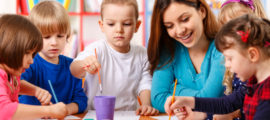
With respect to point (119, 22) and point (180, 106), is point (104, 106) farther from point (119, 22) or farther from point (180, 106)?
point (119, 22)

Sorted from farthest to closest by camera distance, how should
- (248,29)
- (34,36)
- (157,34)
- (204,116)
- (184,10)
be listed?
(157,34) → (184,10) → (204,116) → (34,36) → (248,29)

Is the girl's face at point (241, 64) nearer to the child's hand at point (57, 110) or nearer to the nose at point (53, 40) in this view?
the child's hand at point (57, 110)

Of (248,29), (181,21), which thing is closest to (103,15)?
(181,21)

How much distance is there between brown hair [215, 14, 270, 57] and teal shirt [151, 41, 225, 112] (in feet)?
1.44

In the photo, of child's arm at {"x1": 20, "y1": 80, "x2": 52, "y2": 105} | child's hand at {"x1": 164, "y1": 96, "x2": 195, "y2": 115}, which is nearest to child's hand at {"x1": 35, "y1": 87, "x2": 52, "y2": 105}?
child's arm at {"x1": 20, "y1": 80, "x2": 52, "y2": 105}

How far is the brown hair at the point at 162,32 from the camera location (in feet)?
5.17

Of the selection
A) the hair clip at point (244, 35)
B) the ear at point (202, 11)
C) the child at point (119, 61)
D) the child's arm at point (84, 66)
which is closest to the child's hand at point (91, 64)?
the child's arm at point (84, 66)

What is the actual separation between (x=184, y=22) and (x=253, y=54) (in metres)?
0.58

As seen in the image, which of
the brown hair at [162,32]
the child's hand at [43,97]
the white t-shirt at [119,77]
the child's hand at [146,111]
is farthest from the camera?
the white t-shirt at [119,77]

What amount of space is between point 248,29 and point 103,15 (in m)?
0.97

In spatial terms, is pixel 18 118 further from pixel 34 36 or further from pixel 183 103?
pixel 183 103

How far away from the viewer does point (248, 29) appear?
1.00 meters

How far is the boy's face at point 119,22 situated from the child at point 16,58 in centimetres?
54

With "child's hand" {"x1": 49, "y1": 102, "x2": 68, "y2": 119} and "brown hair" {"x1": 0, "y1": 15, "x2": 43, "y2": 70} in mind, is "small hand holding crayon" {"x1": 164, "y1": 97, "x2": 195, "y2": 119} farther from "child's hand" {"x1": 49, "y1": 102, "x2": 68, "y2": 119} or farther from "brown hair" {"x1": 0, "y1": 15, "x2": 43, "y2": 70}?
"brown hair" {"x1": 0, "y1": 15, "x2": 43, "y2": 70}
